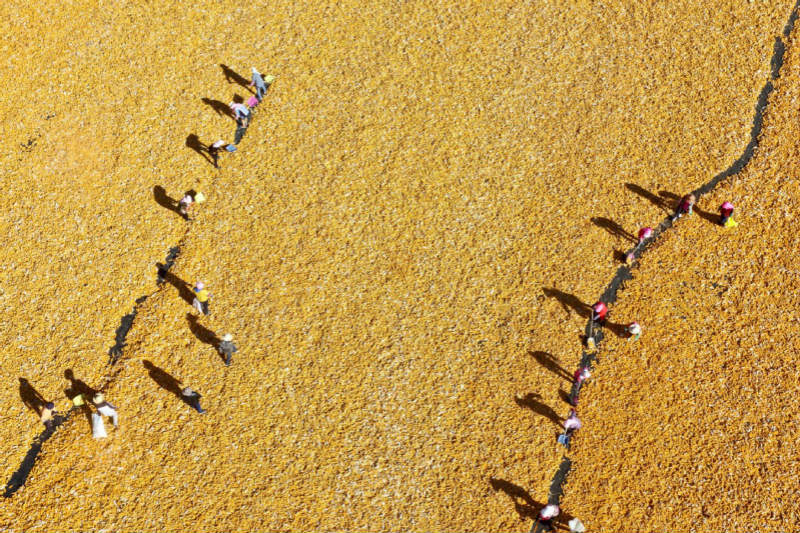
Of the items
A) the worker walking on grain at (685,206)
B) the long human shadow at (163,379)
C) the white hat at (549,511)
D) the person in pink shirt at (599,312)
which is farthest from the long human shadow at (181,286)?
the worker walking on grain at (685,206)

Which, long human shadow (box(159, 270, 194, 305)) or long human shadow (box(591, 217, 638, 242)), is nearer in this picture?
long human shadow (box(159, 270, 194, 305))

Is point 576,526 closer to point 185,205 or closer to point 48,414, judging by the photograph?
point 48,414

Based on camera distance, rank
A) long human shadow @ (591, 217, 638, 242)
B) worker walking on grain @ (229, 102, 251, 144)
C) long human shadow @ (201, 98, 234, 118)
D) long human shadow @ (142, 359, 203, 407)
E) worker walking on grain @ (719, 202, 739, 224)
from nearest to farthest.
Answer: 1. long human shadow @ (142, 359, 203, 407)
2. worker walking on grain @ (719, 202, 739, 224)
3. long human shadow @ (591, 217, 638, 242)
4. worker walking on grain @ (229, 102, 251, 144)
5. long human shadow @ (201, 98, 234, 118)

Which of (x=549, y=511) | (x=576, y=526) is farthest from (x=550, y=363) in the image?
(x=576, y=526)

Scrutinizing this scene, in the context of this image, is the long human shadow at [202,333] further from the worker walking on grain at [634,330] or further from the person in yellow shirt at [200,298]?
the worker walking on grain at [634,330]

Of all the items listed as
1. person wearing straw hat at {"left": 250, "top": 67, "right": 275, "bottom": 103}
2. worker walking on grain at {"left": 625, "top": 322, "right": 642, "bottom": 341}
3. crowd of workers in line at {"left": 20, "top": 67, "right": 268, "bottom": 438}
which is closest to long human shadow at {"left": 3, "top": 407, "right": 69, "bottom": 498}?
crowd of workers in line at {"left": 20, "top": 67, "right": 268, "bottom": 438}

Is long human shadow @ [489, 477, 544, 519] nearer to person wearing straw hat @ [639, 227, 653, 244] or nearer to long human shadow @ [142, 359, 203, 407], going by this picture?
long human shadow @ [142, 359, 203, 407]
